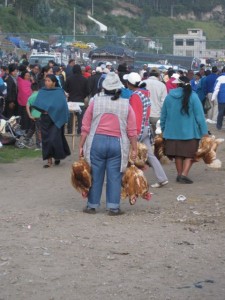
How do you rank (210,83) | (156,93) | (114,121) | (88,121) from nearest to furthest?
(114,121) → (88,121) → (156,93) → (210,83)

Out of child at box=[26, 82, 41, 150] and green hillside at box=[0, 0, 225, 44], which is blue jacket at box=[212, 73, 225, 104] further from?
green hillside at box=[0, 0, 225, 44]

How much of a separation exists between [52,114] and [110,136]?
14.4ft

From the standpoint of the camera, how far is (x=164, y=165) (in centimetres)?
1387

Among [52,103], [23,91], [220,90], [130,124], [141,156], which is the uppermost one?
[130,124]

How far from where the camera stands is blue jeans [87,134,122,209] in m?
9.38

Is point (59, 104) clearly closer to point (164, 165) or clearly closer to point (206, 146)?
point (164, 165)

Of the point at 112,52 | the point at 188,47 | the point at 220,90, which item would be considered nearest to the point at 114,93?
the point at 220,90

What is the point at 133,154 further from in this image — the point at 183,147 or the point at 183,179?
the point at 183,179

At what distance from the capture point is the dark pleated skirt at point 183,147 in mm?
11742

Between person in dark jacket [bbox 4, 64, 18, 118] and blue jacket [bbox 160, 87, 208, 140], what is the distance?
6192mm

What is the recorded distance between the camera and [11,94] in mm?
17281

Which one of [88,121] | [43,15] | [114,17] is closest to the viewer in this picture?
[88,121]

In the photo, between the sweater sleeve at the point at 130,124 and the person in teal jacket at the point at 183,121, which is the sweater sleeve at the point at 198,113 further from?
the sweater sleeve at the point at 130,124

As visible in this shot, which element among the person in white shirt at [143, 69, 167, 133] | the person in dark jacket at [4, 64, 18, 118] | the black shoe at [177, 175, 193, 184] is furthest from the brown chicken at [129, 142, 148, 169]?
the person in dark jacket at [4, 64, 18, 118]
